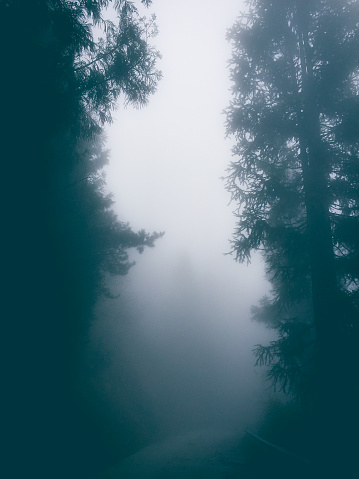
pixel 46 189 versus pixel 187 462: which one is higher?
pixel 46 189

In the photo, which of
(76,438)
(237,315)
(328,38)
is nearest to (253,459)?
(76,438)

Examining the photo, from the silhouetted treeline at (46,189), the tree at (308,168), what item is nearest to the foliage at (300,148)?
the tree at (308,168)

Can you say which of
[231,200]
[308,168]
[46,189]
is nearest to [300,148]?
[308,168]

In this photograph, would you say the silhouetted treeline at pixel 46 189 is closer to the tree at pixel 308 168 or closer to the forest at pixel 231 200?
the forest at pixel 231 200

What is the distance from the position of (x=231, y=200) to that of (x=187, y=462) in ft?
25.7

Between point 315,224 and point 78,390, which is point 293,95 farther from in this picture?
point 78,390

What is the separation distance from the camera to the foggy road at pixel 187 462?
775 cm

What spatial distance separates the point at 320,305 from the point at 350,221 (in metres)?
2.19

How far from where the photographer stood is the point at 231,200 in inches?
317

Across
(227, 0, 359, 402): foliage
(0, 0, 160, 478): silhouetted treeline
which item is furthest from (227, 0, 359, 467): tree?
(0, 0, 160, 478): silhouetted treeline

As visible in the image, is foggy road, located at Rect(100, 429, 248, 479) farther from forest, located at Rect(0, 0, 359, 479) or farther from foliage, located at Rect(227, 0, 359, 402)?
foliage, located at Rect(227, 0, 359, 402)

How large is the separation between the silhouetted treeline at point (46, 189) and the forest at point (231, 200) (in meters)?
0.03

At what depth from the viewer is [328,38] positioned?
23.9 feet

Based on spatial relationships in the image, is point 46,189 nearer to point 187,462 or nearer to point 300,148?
point 300,148
